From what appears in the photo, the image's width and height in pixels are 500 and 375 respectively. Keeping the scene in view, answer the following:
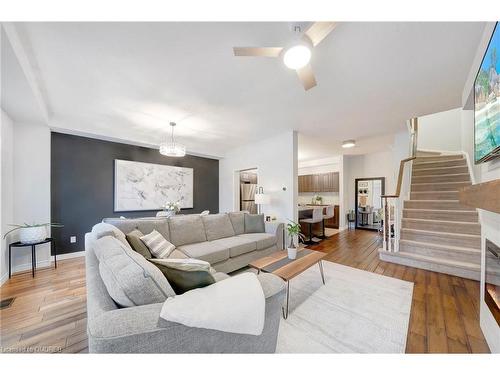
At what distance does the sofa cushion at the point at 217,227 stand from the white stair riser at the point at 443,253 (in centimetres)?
317

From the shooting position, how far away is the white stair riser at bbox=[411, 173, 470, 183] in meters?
4.05

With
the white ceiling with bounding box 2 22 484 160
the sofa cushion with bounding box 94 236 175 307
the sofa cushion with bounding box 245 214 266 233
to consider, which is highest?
the white ceiling with bounding box 2 22 484 160

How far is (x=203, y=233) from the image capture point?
3131 mm

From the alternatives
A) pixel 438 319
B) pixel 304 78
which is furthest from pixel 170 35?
pixel 438 319

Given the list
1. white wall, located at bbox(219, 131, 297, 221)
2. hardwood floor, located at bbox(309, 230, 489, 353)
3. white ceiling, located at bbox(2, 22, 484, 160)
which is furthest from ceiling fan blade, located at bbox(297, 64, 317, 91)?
hardwood floor, located at bbox(309, 230, 489, 353)

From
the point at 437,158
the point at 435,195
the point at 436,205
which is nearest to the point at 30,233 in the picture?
the point at 436,205

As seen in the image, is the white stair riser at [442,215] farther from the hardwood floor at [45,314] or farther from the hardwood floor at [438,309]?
the hardwood floor at [45,314]

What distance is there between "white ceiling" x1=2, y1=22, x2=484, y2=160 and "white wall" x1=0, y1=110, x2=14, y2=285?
1.97ft

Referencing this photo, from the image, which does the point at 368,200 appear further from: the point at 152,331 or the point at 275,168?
the point at 152,331

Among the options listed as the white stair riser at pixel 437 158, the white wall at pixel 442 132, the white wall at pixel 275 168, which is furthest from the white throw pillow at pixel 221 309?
the white wall at pixel 442 132

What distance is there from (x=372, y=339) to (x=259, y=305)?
131cm

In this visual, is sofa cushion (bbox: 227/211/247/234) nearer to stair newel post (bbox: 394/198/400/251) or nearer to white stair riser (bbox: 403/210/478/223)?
stair newel post (bbox: 394/198/400/251)

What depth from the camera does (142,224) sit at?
261 centimetres
